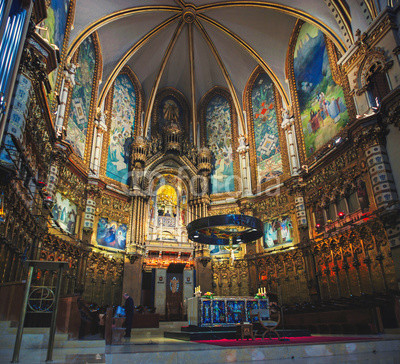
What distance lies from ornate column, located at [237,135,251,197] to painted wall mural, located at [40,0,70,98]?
1426 centimetres

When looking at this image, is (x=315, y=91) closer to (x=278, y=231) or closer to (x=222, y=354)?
(x=278, y=231)

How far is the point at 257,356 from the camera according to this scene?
7.68 m

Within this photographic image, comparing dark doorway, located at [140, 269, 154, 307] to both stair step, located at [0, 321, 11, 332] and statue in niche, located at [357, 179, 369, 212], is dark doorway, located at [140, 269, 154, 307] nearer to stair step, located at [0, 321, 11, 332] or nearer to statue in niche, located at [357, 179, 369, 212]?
statue in niche, located at [357, 179, 369, 212]

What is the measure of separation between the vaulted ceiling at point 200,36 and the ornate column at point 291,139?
156cm

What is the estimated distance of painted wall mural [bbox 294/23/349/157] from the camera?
18.6m

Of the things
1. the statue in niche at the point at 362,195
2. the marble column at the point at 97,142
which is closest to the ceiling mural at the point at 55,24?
the marble column at the point at 97,142

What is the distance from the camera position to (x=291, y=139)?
22.1m

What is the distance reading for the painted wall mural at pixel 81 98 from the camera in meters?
19.7

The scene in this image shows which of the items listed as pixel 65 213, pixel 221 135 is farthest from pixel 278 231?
pixel 65 213

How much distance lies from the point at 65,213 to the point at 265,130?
15252 mm

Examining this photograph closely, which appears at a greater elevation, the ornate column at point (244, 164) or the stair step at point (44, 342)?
Answer: the ornate column at point (244, 164)

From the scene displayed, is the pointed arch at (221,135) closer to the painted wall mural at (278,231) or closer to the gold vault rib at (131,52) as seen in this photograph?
the painted wall mural at (278,231)

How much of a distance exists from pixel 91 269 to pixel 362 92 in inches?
686

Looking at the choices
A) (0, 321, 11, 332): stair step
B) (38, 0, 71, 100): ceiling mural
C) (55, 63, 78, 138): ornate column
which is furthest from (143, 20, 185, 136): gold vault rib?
(0, 321, 11, 332): stair step
